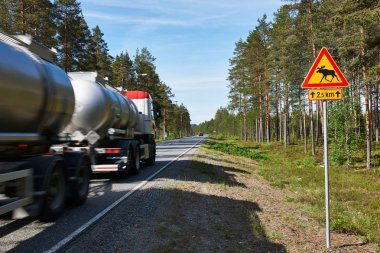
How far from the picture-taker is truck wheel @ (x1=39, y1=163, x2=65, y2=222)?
7.10 meters

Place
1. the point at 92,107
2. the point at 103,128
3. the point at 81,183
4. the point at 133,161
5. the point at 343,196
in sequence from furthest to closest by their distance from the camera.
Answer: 1. the point at 133,161
2. the point at 343,196
3. the point at 103,128
4. the point at 92,107
5. the point at 81,183

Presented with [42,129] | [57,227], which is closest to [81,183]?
[42,129]

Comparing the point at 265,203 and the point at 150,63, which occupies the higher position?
the point at 150,63

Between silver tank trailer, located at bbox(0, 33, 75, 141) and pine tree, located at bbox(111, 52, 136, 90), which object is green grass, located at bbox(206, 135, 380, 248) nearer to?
silver tank trailer, located at bbox(0, 33, 75, 141)

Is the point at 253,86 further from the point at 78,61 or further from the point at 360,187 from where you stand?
the point at 360,187

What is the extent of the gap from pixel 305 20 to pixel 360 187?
1678 centimetres

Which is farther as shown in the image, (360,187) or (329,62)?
(360,187)

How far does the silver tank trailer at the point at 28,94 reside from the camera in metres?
5.98

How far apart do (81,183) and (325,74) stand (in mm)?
6006

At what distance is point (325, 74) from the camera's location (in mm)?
7023

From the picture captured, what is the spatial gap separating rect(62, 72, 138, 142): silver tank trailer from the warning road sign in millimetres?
6417

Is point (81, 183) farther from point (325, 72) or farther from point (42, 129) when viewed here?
point (325, 72)

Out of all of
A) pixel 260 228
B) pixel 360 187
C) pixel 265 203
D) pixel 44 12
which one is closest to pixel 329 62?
pixel 260 228

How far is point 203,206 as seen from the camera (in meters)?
9.40
